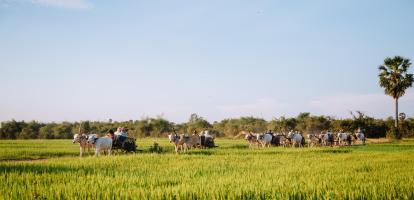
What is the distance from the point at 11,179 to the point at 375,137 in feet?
149

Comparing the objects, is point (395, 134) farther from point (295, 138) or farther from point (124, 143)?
point (124, 143)

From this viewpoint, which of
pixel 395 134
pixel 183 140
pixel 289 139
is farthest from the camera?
pixel 395 134

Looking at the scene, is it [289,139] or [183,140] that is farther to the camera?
[289,139]

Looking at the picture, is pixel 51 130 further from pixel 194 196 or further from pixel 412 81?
pixel 194 196

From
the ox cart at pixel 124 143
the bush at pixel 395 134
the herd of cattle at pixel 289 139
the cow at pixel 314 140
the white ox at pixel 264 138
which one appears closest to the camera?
the ox cart at pixel 124 143

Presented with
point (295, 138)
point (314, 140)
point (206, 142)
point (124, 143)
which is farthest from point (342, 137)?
point (124, 143)

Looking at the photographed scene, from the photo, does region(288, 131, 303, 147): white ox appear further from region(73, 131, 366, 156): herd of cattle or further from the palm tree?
the palm tree

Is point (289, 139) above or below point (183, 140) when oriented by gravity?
below

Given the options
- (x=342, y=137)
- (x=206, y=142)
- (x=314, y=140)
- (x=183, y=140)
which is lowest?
(x=314, y=140)

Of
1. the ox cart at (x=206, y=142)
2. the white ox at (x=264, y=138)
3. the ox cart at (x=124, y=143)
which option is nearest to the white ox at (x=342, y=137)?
the white ox at (x=264, y=138)

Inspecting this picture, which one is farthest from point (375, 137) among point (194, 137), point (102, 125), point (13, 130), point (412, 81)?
point (13, 130)

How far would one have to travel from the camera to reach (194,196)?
20.6 feet

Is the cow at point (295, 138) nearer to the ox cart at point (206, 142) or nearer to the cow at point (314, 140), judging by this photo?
the cow at point (314, 140)

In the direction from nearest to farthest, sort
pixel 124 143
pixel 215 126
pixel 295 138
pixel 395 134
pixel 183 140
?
1. pixel 124 143
2. pixel 183 140
3. pixel 295 138
4. pixel 395 134
5. pixel 215 126
